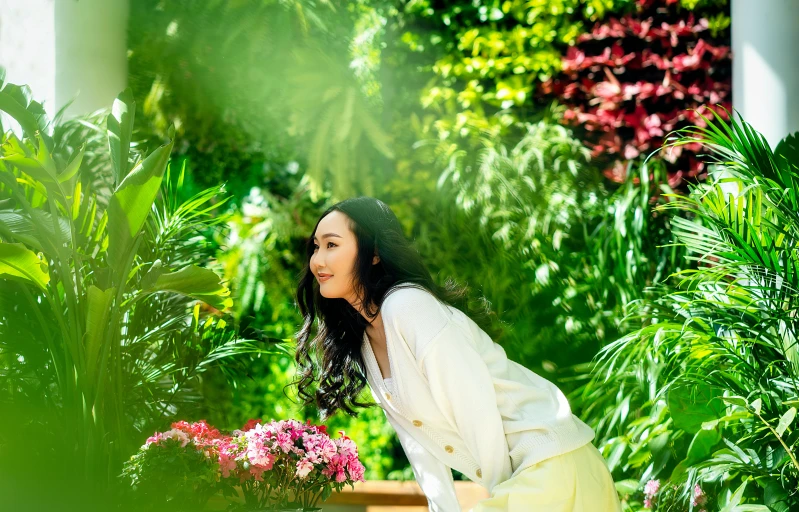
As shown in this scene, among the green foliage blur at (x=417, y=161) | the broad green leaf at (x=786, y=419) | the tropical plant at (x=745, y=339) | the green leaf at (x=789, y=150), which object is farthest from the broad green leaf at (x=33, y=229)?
the green leaf at (x=789, y=150)

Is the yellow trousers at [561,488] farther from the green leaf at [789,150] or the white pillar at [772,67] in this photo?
the white pillar at [772,67]

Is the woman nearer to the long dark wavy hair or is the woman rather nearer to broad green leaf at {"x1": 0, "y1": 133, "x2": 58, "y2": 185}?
the long dark wavy hair

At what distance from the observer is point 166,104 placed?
4.93 metres

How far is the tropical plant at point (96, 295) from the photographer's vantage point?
2.28m

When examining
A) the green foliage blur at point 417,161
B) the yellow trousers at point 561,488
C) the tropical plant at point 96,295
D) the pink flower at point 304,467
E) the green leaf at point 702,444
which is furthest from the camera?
the green foliage blur at point 417,161

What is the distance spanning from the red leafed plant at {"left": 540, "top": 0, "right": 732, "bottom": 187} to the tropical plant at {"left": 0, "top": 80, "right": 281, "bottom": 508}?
271cm

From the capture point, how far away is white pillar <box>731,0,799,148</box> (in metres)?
3.40

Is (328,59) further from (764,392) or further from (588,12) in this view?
(764,392)

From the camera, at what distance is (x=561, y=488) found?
1992 millimetres

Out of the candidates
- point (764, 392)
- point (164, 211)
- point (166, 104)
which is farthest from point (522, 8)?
point (764, 392)

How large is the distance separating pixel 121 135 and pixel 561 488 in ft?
5.36

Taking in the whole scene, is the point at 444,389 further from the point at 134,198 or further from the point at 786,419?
the point at 134,198

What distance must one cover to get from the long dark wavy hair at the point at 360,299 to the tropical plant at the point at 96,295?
328 millimetres

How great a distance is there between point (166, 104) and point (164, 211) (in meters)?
2.12
